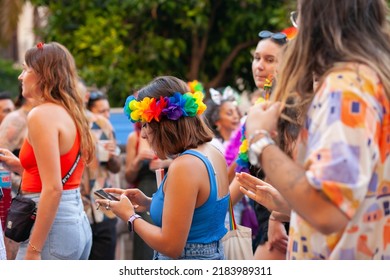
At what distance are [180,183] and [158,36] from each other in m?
7.77

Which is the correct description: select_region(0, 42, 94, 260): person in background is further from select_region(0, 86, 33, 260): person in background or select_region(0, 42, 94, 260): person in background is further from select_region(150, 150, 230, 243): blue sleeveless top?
select_region(0, 86, 33, 260): person in background

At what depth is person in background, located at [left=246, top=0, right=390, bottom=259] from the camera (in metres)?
2.12

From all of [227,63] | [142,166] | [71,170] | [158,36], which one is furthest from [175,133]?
[227,63]

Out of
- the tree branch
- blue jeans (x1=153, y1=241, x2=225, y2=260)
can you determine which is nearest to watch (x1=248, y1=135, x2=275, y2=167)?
blue jeans (x1=153, y1=241, x2=225, y2=260)

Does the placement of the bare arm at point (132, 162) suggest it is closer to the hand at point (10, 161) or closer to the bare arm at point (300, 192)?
the hand at point (10, 161)

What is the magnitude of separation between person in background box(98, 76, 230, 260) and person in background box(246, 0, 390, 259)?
75cm

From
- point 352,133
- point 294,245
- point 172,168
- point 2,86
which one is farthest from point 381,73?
point 2,86

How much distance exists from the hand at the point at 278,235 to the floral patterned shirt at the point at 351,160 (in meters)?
1.59

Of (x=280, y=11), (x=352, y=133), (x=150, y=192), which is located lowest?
(x=150, y=192)

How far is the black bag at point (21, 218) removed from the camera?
3850mm

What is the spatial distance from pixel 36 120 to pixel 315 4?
1.88m

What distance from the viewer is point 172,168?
3.15 meters
